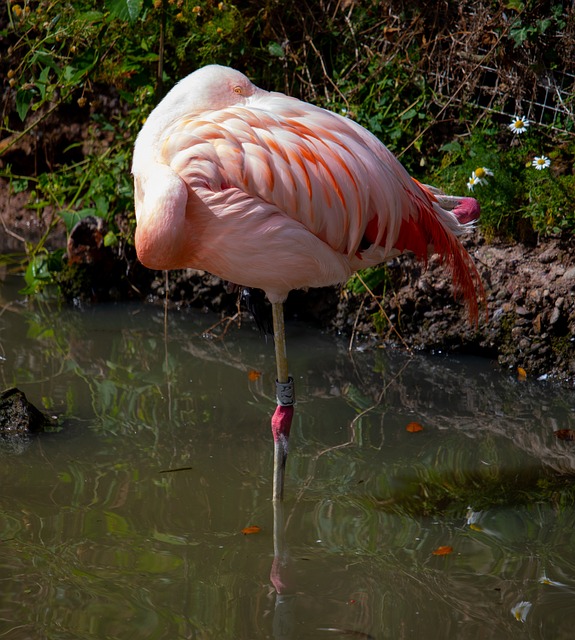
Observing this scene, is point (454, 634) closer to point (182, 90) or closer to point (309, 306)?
point (182, 90)

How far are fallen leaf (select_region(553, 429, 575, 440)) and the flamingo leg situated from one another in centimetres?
107

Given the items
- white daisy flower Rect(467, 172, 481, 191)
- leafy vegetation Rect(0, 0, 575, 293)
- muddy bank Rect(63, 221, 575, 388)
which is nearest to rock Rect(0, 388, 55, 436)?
muddy bank Rect(63, 221, 575, 388)

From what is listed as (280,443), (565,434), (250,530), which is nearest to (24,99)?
(280,443)

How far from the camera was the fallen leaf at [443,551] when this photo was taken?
2559 millimetres

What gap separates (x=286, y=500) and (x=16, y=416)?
1.06 m

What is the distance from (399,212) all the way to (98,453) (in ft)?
4.44

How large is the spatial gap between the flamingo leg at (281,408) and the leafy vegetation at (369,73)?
5.51 ft

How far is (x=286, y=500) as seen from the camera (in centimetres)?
287

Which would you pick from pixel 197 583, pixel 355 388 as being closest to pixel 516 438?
pixel 355 388

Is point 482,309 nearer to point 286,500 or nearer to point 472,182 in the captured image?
point 472,182

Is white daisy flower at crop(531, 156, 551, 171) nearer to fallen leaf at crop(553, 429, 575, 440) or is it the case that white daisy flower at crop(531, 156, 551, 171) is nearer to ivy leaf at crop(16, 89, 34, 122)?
fallen leaf at crop(553, 429, 575, 440)

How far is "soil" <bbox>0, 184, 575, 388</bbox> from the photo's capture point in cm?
388

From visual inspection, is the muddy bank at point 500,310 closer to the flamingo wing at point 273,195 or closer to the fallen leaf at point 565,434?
the fallen leaf at point 565,434

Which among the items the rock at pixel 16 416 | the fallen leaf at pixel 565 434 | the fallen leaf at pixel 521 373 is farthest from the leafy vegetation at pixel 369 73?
the rock at pixel 16 416
